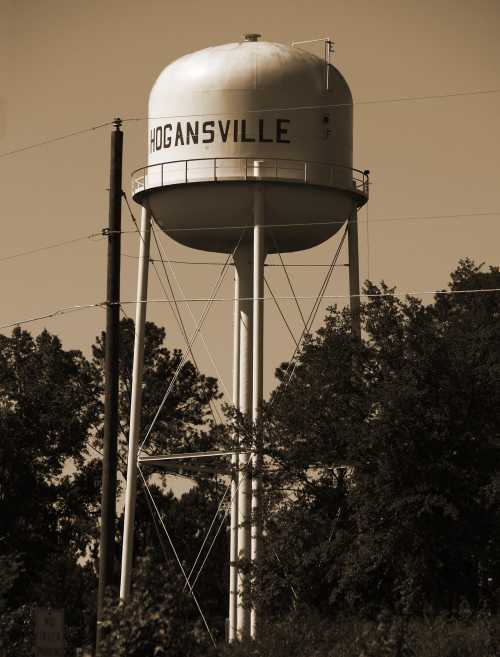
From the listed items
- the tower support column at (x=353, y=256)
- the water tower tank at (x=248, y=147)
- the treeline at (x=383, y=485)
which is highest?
the water tower tank at (x=248, y=147)

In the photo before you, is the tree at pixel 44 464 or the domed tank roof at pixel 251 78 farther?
the tree at pixel 44 464

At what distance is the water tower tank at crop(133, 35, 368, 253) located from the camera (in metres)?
39.7

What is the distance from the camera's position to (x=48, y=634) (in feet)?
83.7

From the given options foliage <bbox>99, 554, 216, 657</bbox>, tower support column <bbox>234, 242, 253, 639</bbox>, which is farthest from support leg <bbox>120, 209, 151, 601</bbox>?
foliage <bbox>99, 554, 216, 657</bbox>

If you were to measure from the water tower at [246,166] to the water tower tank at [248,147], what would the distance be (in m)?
0.02

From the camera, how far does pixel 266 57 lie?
40594mm

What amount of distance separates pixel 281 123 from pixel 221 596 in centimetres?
2242

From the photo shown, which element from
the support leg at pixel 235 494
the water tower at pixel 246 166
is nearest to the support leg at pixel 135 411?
the water tower at pixel 246 166

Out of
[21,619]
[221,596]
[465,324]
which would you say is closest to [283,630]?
[21,619]

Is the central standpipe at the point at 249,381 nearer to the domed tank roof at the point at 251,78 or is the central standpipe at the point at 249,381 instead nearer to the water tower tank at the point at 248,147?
the water tower tank at the point at 248,147

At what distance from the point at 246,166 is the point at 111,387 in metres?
8.70

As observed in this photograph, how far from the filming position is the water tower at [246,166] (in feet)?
130

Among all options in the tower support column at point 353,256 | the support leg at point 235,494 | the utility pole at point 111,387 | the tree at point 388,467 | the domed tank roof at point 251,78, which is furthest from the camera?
the tower support column at point 353,256

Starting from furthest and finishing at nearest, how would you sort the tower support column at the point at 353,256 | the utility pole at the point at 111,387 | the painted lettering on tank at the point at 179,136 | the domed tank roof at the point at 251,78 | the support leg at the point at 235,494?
the tower support column at the point at 353,256 → the painted lettering on tank at the point at 179,136 → the domed tank roof at the point at 251,78 → the support leg at the point at 235,494 → the utility pole at the point at 111,387
